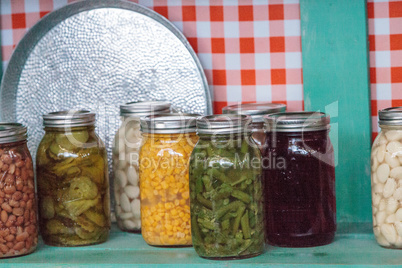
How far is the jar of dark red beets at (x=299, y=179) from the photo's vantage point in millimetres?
1156

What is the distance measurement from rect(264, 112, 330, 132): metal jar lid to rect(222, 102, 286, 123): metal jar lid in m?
0.09

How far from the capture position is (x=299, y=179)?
1.16 m

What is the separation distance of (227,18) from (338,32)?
0.88ft

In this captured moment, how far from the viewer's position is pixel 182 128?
3.87 feet

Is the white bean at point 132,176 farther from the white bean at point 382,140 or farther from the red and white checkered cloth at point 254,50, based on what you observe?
the white bean at point 382,140

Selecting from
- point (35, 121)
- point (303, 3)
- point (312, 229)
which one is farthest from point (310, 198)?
point (35, 121)

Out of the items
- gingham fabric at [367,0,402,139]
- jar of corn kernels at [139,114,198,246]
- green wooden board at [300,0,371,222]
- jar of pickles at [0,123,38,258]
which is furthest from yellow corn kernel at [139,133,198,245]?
gingham fabric at [367,0,402,139]

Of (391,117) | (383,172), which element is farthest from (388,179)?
(391,117)

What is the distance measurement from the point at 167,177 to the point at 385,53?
593 mm

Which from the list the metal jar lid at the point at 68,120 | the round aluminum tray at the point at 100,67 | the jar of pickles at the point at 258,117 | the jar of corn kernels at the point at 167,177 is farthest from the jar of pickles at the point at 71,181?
the jar of pickles at the point at 258,117

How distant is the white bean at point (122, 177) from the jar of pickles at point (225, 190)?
24 centimetres

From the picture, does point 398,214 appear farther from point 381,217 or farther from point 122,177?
Answer: point 122,177

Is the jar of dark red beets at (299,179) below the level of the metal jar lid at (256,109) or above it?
below

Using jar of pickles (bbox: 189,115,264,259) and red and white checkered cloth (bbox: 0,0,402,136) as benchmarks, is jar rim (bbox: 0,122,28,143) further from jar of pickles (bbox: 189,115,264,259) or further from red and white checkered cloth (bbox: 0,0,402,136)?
red and white checkered cloth (bbox: 0,0,402,136)
